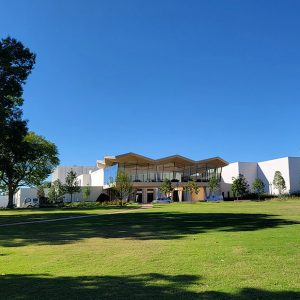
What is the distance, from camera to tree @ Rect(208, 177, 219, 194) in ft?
299

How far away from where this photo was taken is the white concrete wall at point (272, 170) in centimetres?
8956

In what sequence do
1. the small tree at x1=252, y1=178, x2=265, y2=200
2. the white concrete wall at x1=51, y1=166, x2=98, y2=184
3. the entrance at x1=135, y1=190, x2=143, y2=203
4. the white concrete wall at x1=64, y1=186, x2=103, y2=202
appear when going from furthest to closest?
1. the white concrete wall at x1=51, y1=166, x2=98, y2=184
2. the white concrete wall at x1=64, y1=186, x2=103, y2=202
3. the entrance at x1=135, y1=190, x2=143, y2=203
4. the small tree at x1=252, y1=178, x2=265, y2=200

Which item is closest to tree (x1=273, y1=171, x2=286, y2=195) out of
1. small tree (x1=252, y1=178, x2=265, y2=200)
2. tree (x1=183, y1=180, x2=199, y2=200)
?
small tree (x1=252, y1=178, x2=265, y2=200)

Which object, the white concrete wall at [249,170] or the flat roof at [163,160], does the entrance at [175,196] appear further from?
the white concrete wall at [249,170]

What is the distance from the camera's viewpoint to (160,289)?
7129mm

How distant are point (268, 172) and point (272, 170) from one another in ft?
6.70

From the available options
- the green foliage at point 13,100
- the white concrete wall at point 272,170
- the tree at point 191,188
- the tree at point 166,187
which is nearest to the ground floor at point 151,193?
the tree at point 191,188

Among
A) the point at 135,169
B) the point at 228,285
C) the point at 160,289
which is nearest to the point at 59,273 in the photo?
the point at 160,289

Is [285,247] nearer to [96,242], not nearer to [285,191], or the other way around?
[96,242]

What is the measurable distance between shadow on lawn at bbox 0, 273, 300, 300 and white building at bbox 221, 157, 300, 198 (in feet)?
280

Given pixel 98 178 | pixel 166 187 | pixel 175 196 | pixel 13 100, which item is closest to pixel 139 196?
pixel 175 196

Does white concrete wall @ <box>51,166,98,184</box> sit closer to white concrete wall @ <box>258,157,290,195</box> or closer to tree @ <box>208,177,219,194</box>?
tree @ <box>208,177,219,194</box>

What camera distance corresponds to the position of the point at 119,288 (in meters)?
7.33

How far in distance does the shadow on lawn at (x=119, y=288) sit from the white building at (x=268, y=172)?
85.4 meters
